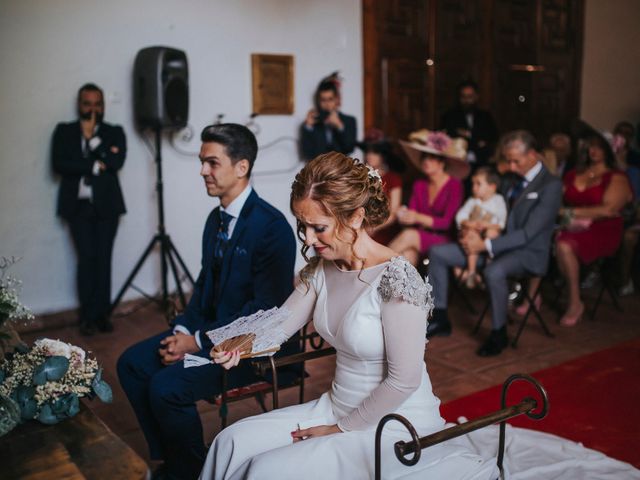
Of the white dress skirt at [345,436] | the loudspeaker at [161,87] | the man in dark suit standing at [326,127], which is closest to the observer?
the white dress skirt at [345,436]

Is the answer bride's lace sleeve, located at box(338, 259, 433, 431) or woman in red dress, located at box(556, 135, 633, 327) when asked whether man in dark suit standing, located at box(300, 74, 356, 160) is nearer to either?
woman in red dress, located at box(556, 135, 633, 327)

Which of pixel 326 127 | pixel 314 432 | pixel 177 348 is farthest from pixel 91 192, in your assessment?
pixel 314 432

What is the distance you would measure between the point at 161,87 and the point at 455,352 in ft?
9.13

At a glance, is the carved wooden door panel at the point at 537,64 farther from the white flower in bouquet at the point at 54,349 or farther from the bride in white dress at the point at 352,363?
the white flower in bouquet at the point at 54,349

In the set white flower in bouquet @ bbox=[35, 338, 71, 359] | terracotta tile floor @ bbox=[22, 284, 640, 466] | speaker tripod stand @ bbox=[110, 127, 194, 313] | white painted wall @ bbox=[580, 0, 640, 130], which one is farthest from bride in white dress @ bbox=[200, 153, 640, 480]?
white painted wall @ bbox=[580, 0, 640, 130]

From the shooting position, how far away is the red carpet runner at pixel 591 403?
3043mm

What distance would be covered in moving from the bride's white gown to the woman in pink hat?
2.65m

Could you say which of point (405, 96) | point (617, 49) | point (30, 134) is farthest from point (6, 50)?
point (617, 49)

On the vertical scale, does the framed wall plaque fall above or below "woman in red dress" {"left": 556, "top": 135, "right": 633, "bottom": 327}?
above

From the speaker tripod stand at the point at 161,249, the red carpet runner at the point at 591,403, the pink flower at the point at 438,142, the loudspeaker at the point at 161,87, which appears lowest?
the red carpet runner at the point at 591,403

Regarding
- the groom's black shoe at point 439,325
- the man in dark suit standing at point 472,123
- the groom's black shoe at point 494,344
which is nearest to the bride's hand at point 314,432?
the groom's black shoe at point 494,344

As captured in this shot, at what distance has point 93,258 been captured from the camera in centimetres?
495

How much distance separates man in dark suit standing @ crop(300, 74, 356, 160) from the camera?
6.05 m

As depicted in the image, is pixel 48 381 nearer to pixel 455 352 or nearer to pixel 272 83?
pixel 455 352
